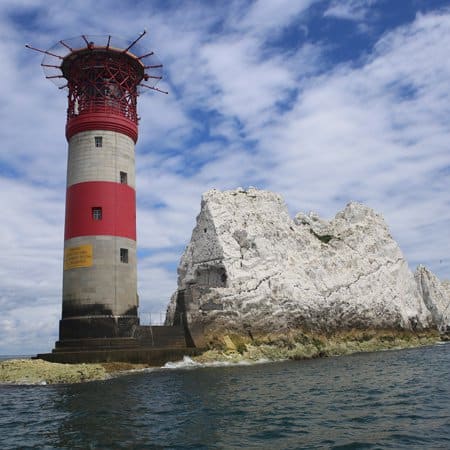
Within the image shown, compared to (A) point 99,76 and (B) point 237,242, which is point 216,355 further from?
(A) point 99,76

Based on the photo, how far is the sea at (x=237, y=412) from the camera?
1174 centimetres

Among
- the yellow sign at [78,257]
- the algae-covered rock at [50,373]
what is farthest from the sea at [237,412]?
the yellow sign at [78,257]

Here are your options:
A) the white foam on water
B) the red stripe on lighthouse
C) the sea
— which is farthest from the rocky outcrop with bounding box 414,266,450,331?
the red stripe on lighthouse

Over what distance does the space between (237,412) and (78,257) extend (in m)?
20.0

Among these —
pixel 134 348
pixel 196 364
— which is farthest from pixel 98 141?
pixel 196 364

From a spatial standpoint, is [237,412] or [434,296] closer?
[237,412]

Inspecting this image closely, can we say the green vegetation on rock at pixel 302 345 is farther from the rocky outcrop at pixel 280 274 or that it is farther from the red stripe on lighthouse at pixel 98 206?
the red stripe on lighthouse at pixel 98 206

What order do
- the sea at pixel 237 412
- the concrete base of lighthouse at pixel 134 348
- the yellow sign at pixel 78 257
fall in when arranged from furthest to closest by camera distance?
the yellow sign at pixel 78 257 < the concrete base of lighthouse at pixel 134 348 < the sea at pixel 237 412

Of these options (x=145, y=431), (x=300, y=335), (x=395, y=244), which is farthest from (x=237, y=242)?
(x=145, y=431)

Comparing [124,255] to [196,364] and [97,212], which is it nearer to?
[97,212]

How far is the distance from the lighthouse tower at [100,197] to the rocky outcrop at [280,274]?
6.47 m

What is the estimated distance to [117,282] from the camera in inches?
1262

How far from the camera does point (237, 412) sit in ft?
49.3

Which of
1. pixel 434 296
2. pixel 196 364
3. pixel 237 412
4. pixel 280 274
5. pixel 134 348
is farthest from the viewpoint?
pixel 434 296
